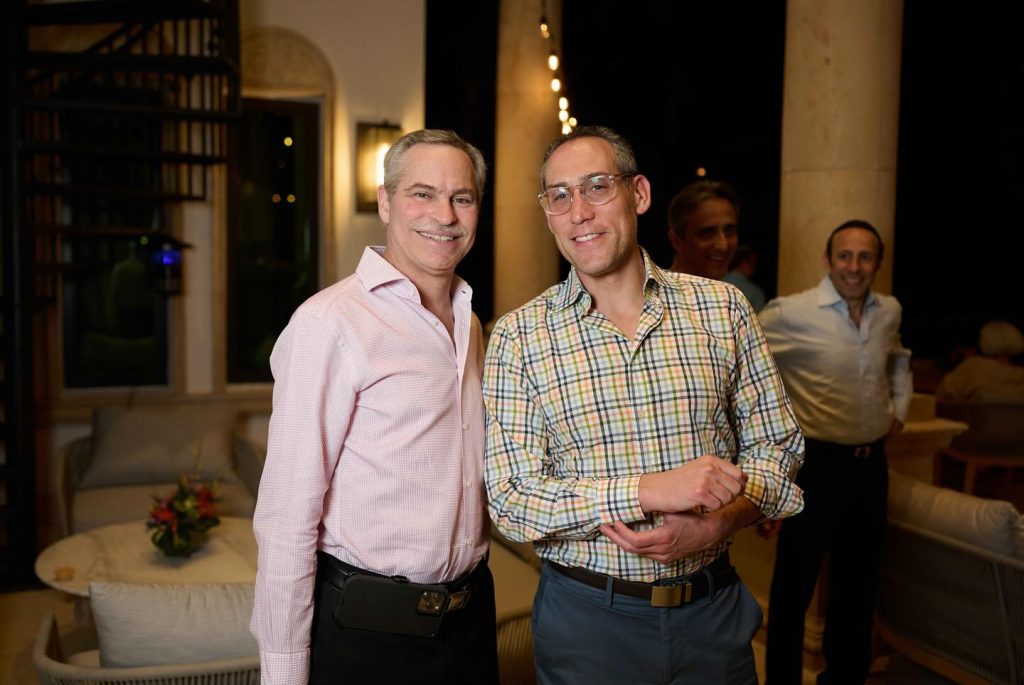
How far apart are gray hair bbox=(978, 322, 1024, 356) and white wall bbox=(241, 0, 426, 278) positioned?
4.22 metres

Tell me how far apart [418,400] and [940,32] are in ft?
33.4

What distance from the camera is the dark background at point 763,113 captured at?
Answer: 9.11 metres

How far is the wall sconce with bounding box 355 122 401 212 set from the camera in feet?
20.6

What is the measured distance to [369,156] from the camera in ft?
20.7

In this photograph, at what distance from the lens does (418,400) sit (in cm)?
184

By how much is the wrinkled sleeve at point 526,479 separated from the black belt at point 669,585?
0.27 ft

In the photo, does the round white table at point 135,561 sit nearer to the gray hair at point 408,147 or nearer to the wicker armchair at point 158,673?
the wicker armchair at point 158,673

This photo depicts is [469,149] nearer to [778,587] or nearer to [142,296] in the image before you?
[778,587]

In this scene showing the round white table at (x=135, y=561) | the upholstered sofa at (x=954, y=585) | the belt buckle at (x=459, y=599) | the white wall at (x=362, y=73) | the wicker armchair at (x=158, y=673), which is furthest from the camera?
the white wall at (x=362, y=73)

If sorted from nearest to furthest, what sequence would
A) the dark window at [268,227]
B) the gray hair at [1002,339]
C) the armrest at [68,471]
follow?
the armrest at [68,471], the dark window at [268,227], the gray hair at [1002,339]

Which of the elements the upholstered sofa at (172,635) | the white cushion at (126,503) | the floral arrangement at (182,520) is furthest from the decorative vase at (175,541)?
the upholstered sofa at (172,635)

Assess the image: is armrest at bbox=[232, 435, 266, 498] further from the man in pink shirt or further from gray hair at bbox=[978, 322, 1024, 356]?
gray hair at bbox=[978, 322, 1024, 356]

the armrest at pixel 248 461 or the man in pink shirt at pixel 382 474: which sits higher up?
the man in pink shirt at pixel 382 474

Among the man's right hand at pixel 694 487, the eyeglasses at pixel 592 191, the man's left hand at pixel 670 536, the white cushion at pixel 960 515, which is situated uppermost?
the eyeglasses at pixel 592 191
